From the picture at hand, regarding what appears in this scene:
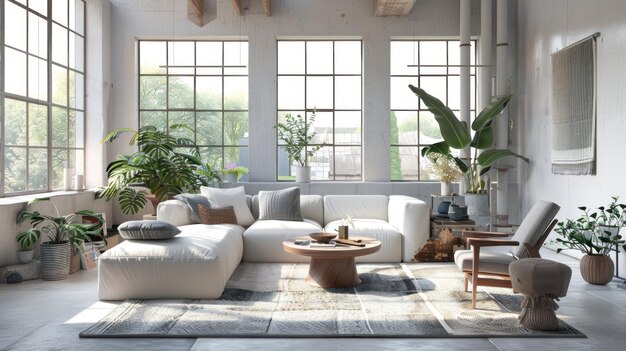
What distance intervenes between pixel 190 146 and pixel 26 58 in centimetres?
245

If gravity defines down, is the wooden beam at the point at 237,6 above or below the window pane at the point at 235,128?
above

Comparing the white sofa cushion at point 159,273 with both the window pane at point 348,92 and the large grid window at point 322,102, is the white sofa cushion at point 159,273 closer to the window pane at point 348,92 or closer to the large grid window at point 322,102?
the large grid window at point 322,102

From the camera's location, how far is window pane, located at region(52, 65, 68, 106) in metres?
7.49

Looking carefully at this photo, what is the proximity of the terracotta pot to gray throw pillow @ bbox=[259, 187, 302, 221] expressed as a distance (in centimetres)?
312

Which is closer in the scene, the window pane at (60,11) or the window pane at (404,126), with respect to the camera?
the window pane at (60,11)

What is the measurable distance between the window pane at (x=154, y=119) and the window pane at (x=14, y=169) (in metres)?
2.64

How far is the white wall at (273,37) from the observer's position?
29.5 ft

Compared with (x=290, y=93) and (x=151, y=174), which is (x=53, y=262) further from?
(x=290, y=93)

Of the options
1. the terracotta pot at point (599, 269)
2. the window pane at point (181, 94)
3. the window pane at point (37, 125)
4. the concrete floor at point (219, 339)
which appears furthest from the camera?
the window pane at point (181, 94)

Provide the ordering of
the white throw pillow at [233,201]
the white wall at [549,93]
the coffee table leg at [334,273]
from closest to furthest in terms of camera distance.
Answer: the coffee table leg at [334,273], the white wall at [549,93], the white throw pillow at [233,201]

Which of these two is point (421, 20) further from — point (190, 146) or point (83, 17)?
point (83, 17)

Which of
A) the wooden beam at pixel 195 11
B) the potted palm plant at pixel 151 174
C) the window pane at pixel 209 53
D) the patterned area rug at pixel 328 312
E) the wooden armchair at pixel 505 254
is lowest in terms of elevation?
the patterned area rug at pixel 328 312

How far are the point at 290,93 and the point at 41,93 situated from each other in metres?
3.58

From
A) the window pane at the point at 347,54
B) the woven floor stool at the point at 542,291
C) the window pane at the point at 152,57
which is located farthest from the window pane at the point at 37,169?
the woven floor stool at the point at 542,291
